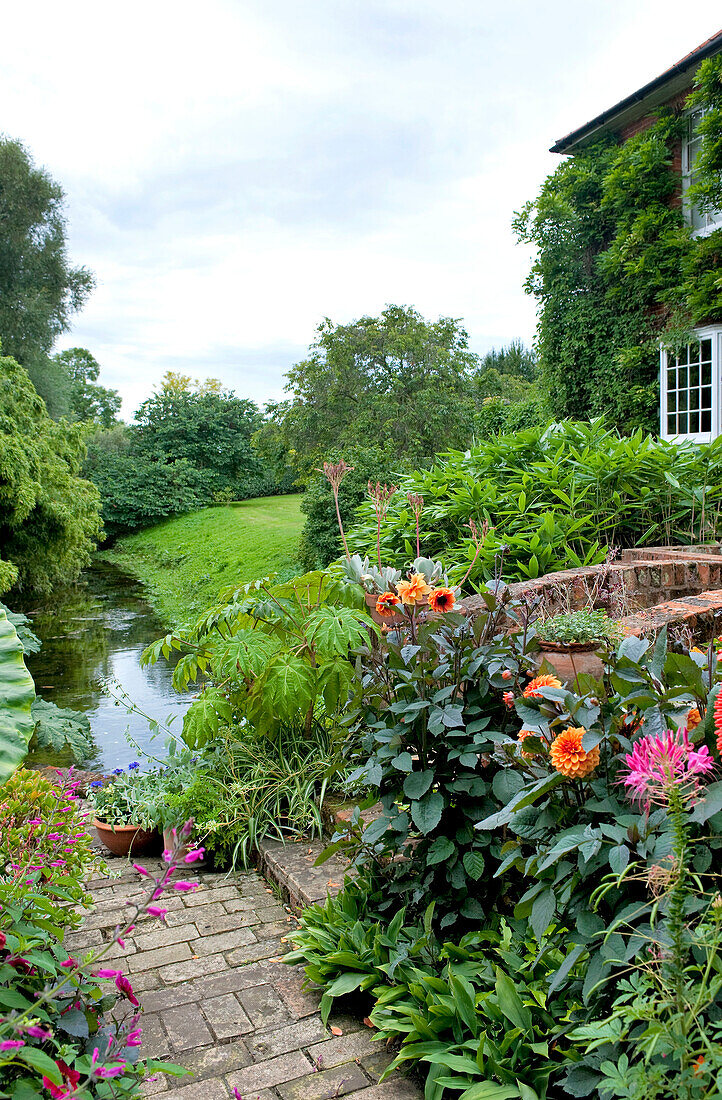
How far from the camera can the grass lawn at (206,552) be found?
13.5 m

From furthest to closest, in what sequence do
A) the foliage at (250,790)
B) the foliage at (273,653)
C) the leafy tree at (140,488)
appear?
the leafy tree at (140,488) → the foliage at (250,790) → the foliage at (273,653)

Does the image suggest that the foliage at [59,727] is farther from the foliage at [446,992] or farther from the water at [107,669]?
the foliage at [446,992]

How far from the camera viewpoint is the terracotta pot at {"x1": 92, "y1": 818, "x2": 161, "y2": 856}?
10.9 feet

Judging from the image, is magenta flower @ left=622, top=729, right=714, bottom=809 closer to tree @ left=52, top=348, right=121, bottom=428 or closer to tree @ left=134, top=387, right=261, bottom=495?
tree @ left=134, top=387, right=261, bottom=495

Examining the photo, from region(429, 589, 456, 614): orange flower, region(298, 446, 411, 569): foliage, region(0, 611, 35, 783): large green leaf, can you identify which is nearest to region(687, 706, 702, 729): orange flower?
region(429, 589, 456, 614): orange flower

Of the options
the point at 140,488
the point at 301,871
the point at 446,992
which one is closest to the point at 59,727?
the point at 301,871

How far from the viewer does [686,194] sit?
9.28 m

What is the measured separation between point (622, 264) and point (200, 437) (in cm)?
1969

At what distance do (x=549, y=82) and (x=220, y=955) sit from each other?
794 centimetres

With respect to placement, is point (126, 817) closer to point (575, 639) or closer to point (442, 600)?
point (442, 600)

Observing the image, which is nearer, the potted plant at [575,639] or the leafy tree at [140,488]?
the potted plant at [575,639]

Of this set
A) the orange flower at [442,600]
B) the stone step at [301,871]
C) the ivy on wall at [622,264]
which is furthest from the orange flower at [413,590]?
the ivy on wall at [622,264]

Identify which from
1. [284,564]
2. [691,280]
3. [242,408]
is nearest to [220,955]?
[691,280]

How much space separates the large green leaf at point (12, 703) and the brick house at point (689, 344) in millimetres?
9566
